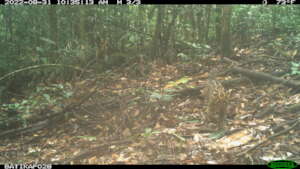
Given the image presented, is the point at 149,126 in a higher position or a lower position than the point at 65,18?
lower

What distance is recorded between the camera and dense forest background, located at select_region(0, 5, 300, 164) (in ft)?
14.5

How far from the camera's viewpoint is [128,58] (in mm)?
5508

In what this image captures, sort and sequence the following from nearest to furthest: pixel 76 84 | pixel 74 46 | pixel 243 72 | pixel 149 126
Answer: pixel 149 126 < pixel 243 72 < pixel 76 84 < pixel 74 46

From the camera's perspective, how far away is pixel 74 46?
5758 millimetres

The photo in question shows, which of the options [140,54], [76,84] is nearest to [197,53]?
[140,54]

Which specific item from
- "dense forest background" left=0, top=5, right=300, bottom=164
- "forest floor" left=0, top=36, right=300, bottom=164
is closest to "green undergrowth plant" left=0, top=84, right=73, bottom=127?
"dense forest background" left=0, top=5, right=300, bottom=164

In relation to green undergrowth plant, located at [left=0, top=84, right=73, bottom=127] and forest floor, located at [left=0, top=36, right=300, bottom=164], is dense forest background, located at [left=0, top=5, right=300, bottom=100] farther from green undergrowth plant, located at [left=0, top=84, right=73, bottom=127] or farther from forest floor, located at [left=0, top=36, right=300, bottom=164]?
green undergrowth plant, located at [left=0, top=84, right=73, bottom=127]

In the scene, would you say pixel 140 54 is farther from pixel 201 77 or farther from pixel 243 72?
pixel 243 72

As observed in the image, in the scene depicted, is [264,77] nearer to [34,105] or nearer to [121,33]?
[121,33]

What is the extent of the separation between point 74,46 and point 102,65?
0.69m

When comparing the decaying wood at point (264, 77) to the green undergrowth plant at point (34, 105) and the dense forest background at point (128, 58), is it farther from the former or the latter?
the green undergrowth plant at point (34, 105)

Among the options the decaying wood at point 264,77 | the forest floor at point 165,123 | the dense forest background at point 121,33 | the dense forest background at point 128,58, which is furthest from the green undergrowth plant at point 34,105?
the decaying wood at point 264,77

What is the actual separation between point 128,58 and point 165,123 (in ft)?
5.84

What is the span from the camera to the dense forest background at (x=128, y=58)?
4.42 m
